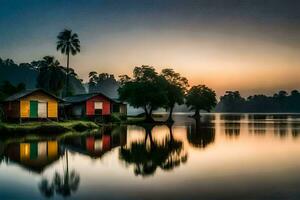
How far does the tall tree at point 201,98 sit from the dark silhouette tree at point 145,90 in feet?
171

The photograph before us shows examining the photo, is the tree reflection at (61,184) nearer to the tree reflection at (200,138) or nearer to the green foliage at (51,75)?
the tree reflection at (200,138)

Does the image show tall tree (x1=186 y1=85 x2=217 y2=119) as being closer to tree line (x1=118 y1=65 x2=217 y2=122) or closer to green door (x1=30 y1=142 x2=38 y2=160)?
tree line (x1=118 y1=65 x2=217 y2=122)

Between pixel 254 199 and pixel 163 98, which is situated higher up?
pixel 163 98

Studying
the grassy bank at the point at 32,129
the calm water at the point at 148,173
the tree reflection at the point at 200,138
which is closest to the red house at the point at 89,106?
the grassy bank at the point at 32,129

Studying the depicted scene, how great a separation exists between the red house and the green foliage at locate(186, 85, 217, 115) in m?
67.1

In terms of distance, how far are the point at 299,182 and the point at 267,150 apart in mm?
13898

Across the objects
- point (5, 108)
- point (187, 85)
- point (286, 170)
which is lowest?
point (286, 170)

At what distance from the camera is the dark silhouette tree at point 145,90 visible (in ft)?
267

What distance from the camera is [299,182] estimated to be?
17078 mm

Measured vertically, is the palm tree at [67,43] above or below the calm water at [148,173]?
above

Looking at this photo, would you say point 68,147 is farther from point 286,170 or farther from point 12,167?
point 286,170

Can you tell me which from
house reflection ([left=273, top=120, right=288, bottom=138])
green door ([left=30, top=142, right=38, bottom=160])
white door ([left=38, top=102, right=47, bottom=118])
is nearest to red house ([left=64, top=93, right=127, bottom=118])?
white door ([left=38, top=102, right=47, bottom=118])

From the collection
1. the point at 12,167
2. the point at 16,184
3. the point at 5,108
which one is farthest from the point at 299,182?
the point at 5,108

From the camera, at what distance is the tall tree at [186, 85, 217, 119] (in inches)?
5305
